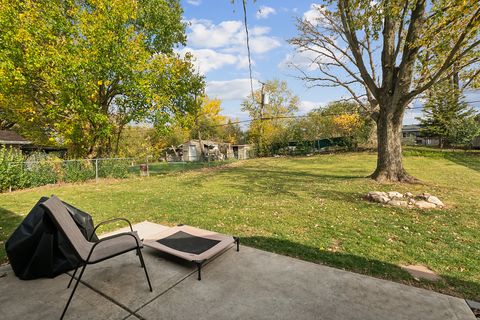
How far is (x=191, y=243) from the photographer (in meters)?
3.28

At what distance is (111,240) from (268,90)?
37.2m

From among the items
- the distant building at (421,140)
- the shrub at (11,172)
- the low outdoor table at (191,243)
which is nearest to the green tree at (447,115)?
the distant building at (421,140)

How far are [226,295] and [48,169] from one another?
12595 millimetres

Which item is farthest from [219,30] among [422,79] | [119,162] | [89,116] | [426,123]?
[426,123]

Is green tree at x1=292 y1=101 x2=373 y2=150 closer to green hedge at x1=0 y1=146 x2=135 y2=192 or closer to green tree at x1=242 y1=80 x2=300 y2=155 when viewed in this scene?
green tree at x1=242 y1=80 x2=300 y2=155

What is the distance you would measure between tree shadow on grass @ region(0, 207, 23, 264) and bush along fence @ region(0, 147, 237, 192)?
4647 mm

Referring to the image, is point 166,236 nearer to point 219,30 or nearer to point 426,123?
point 219,30

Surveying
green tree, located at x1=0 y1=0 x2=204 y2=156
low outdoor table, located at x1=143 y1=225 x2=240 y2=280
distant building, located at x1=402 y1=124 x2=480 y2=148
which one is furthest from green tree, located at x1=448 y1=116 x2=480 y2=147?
low outdoor table, located at x1=143 y1=225 x2=240 y2=280

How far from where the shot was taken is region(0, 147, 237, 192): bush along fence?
9727 millimetres

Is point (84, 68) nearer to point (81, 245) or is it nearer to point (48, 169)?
point (48, 169)

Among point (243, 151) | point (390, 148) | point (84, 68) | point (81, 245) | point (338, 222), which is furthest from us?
point (243, 151)

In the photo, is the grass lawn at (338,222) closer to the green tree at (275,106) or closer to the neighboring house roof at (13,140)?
the neighboring house roof at (13,140)

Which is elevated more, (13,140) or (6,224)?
(13,140)

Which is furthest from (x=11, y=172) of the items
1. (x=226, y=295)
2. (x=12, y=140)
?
(x=226, y=295)
